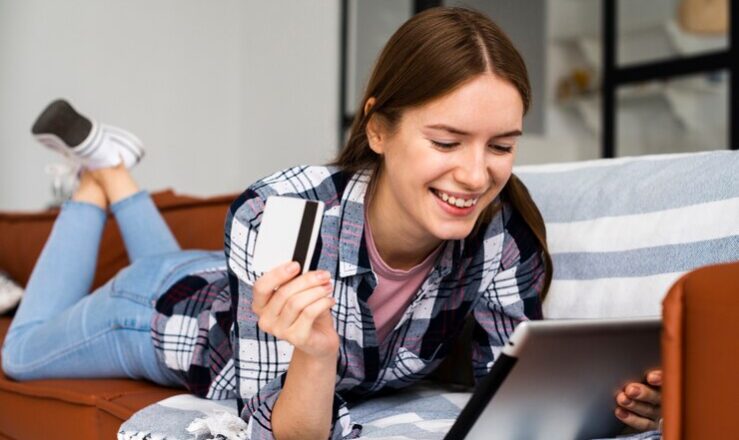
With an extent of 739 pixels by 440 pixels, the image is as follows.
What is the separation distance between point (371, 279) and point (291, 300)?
13.8 inches

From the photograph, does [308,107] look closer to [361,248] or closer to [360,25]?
[360,25]

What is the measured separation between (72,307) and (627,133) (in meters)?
3.14

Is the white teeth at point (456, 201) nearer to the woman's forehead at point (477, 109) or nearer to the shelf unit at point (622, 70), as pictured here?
the woman's forehead at point (477, 109)

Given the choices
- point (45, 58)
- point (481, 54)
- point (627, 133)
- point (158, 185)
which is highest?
point (481, 54)

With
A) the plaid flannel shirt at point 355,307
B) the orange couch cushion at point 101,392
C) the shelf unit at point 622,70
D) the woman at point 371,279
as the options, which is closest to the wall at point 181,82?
the shelf unit at point 622,70

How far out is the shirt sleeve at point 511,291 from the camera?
4.19ft

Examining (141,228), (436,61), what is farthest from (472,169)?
(141,228)

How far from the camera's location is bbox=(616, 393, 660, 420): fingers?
93cm

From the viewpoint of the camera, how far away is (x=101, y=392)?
4.72ft

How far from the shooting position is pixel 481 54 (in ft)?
3.42

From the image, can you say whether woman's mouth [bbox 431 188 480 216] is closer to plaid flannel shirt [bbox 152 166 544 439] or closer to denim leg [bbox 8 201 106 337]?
plaid flannel shirt [bbox 152 166 544 439]

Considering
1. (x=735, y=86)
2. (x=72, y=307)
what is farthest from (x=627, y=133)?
(x=72, y=307)

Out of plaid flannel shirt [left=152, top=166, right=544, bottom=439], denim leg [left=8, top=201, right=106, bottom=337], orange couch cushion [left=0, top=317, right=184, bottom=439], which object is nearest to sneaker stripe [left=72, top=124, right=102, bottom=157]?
denim leg [left=8, top=201, right=106, bottom=337]

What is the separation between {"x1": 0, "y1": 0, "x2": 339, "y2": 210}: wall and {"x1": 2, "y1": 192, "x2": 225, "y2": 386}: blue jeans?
2.59 m
